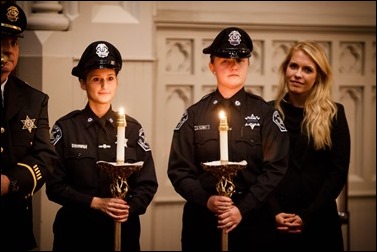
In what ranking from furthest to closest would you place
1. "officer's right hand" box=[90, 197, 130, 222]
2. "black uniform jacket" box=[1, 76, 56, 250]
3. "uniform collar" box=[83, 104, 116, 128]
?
"uniform collar" box=[83, 104, 116, 128]
"officer's right hand" box=[90, 197, 130, 222]
"black uniform jacket" box=[1, 76, 56, 250]

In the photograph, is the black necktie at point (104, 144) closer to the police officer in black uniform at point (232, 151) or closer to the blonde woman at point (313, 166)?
the police officer in black uniform at point (232, 151)

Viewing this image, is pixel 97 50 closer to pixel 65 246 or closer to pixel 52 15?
pixel 65 246

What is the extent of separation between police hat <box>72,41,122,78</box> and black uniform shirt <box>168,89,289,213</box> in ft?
1.27

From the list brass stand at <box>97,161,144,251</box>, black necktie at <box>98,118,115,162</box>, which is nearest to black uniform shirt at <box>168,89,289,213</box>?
black necktie at <box>98,118,115,162</box>

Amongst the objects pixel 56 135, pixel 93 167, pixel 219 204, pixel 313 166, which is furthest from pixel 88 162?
pixel 313 166

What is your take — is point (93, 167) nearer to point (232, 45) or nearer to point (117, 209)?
point (117, 209)

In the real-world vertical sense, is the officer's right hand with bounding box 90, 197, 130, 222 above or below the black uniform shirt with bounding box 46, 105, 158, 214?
below

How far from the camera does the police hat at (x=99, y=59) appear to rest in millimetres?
2590

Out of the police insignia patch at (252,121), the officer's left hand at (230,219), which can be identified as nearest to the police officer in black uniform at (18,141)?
the officer's left hand at (230,219)

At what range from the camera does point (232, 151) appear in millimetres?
2695

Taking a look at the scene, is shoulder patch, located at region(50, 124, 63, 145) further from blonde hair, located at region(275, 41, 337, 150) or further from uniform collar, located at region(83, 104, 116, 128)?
blonde hair, located at region(275, 41, 337, 150)

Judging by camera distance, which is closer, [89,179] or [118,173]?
[118,173]

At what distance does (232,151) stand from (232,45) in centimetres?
43

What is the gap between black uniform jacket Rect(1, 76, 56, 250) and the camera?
2309 mm
